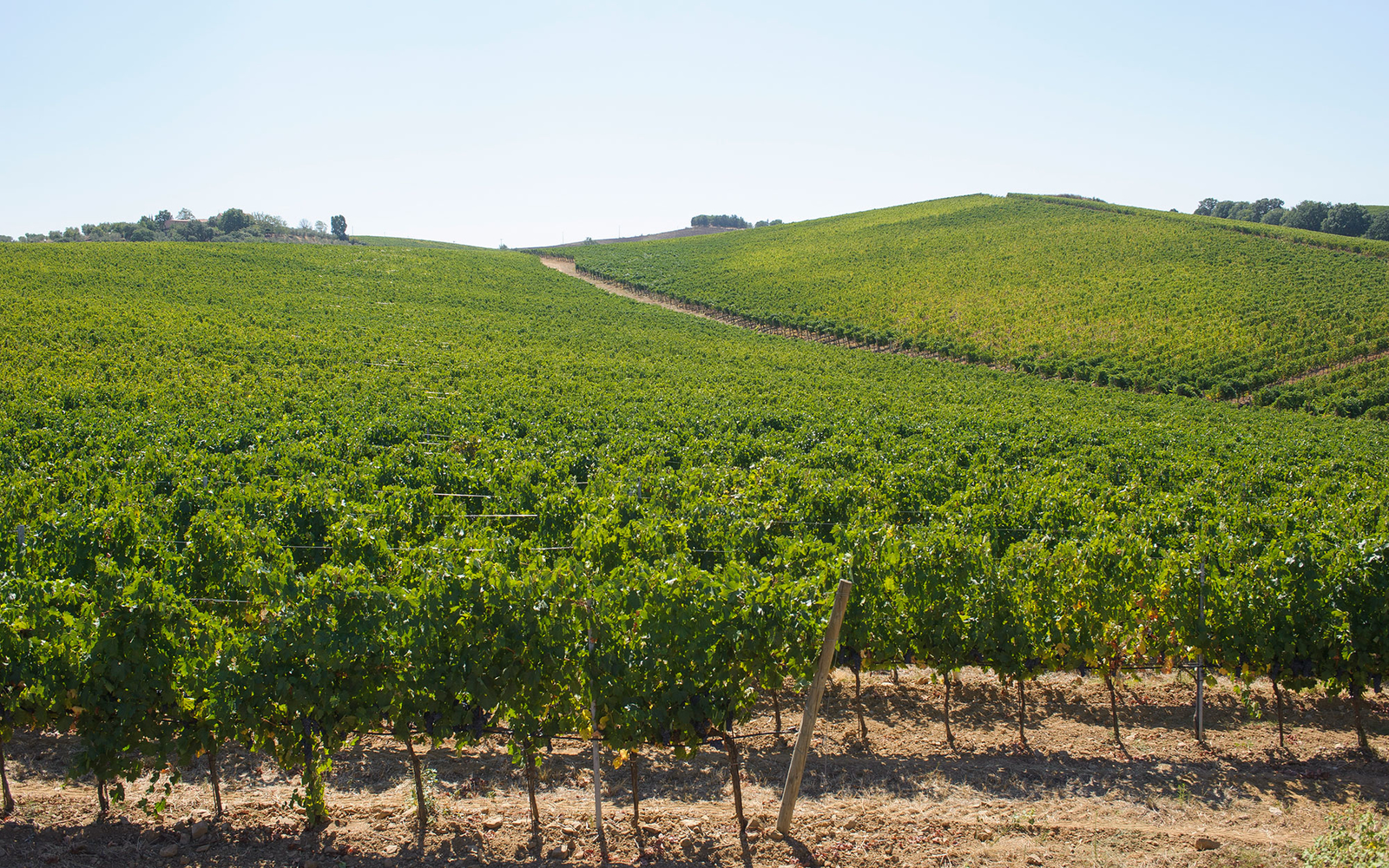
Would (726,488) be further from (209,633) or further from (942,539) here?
(209,633)

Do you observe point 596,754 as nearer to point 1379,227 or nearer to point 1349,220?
point 1379,227

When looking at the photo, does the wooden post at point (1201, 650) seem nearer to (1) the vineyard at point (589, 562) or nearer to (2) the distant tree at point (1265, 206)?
(1) the vineyard at point (589, 562)

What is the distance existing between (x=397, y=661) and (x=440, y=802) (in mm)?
1534

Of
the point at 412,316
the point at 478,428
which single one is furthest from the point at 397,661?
the point at 412,316

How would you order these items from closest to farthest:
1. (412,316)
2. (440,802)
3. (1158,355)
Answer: (440,802)
(1158,355)
(412,316)

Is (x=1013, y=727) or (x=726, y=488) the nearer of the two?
(x=1013, y=727)

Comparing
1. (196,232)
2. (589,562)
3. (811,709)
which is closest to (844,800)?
(811,709)

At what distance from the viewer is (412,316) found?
50219mm

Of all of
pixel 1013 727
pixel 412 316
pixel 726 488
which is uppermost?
pixel 412 316

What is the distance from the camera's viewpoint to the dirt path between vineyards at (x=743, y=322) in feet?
178

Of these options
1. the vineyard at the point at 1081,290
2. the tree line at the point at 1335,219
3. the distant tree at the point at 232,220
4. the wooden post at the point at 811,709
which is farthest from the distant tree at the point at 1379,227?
the distant tree at the point at 232,220

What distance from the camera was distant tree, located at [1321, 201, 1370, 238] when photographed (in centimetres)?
9619

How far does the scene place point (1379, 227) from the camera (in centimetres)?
9356

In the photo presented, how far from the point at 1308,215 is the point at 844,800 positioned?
13037 centimetres
